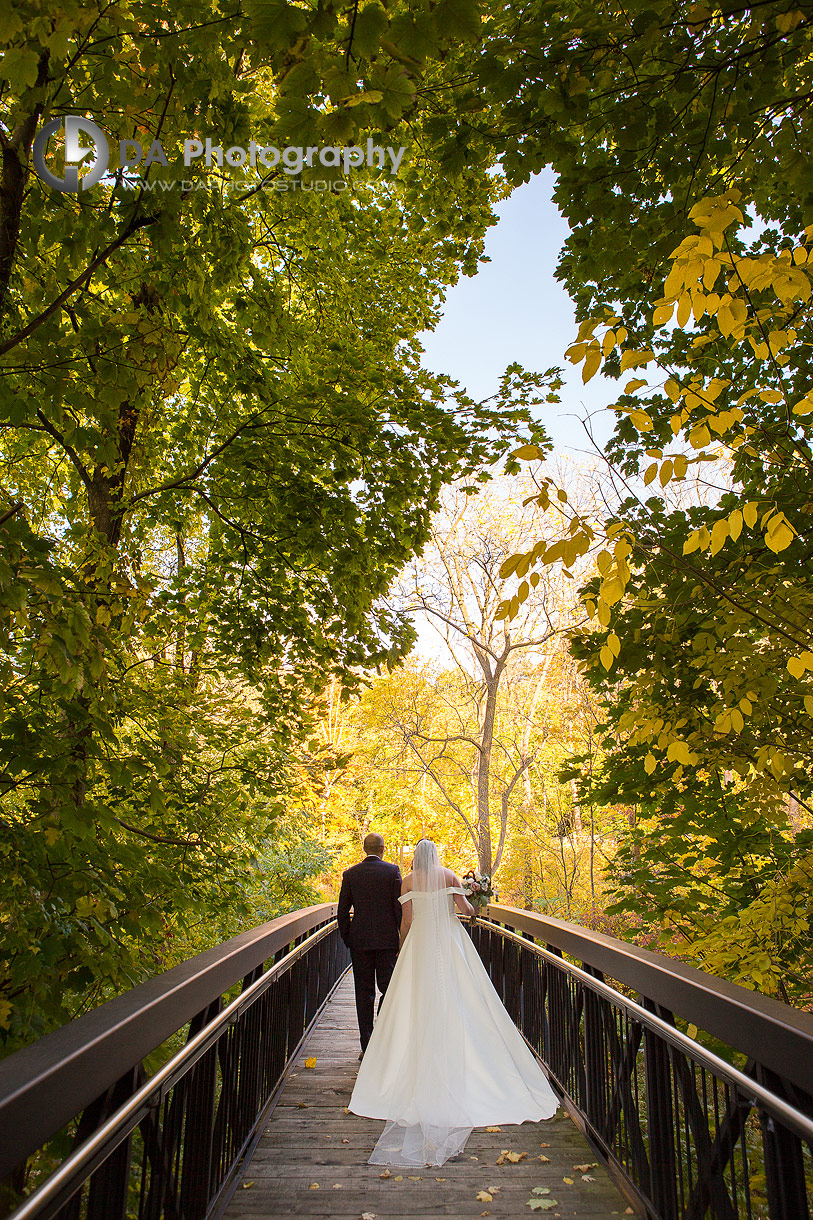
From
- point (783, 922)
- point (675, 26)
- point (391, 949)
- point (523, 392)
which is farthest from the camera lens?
point (523, 392)

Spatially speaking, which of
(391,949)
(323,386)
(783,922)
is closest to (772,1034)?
(783,922)

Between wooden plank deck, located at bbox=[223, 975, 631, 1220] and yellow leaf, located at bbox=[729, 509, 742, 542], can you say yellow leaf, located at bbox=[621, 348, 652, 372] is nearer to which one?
yellow leaf, located at bbox=[729, 509, 742, 542]

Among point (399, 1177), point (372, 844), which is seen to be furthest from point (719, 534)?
point (372, 844)

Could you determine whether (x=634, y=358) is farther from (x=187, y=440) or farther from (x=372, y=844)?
(x=187, y=440)

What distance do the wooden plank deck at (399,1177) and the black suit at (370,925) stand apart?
1155mm

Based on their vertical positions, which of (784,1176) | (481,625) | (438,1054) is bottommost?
(438,1054)

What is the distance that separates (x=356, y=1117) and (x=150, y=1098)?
10.0 feet

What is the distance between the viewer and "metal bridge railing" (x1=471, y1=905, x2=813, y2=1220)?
6.57ft

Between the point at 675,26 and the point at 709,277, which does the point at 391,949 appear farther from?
the point at 675,26

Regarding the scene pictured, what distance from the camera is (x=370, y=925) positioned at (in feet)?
19.6

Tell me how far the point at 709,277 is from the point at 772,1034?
195cm

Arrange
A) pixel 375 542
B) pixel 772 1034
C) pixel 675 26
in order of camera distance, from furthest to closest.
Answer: pixel 375 542, pixel 675 26, pixel 772 1034

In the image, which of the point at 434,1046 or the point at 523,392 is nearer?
the point at 434,1046

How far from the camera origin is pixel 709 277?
1.85 metres
